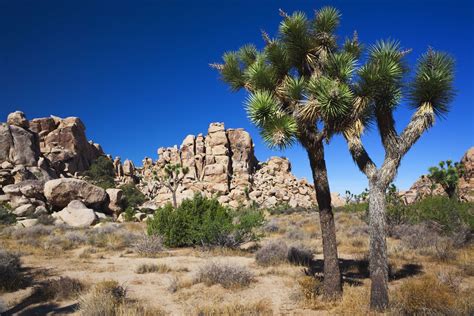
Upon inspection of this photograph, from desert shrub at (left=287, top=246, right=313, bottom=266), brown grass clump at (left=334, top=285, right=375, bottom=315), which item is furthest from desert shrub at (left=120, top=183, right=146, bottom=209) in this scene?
brown grass clump at (left=334, top=285, right=375, bottom=315)

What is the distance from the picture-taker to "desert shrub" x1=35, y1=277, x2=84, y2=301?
7426mm

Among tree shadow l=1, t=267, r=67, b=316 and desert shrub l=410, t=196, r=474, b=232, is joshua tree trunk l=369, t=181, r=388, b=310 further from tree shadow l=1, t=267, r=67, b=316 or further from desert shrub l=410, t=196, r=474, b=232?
desert shrub l=410, t=196, r=474, b=232

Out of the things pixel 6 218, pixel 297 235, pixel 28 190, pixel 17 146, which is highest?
pixel 17 146

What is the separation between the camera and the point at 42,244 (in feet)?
49.8

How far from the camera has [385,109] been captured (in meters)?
6.60

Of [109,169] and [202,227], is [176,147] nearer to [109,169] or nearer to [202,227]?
[109,169]

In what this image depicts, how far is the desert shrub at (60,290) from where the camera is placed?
7.43m

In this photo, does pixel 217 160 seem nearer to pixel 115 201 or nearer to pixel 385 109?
pixel 115 201

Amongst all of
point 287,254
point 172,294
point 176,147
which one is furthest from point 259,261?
point 176,147

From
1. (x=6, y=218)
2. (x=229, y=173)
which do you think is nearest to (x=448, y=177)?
(x=6, y=218)

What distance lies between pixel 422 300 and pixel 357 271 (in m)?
3.73

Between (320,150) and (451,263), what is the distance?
21.1 feet

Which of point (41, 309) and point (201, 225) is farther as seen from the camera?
point (201, 225)

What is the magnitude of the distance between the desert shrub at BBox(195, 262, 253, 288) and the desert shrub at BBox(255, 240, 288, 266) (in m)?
1.93
